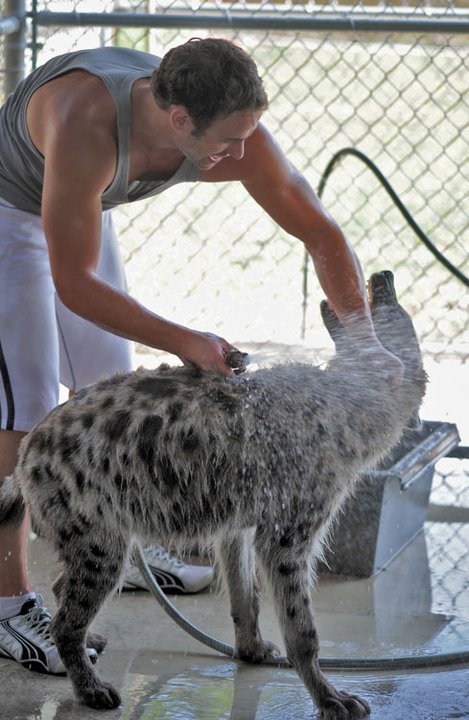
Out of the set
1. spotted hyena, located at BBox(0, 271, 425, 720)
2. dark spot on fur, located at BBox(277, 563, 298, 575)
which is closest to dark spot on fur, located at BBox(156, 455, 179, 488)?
spotted hyena, located at BBox(0, 271, 425, 720)

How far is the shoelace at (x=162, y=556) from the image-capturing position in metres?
3.84

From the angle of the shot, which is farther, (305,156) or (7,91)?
(305,156)

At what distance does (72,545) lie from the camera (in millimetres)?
2850

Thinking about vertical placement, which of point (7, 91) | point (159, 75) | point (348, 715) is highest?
point (7, 91)

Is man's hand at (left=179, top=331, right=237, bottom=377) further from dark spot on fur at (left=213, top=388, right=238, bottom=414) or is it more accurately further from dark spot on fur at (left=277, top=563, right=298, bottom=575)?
dark spot on fur at (left=277, top=563, right=298, bottom=575)

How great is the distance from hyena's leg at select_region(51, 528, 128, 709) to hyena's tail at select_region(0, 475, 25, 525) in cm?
26

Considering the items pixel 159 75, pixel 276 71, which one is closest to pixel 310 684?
pixel 159 75

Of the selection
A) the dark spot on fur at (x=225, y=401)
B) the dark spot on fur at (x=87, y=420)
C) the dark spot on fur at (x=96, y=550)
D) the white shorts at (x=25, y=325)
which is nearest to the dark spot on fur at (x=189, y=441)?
the dark spot on fur at (x=225, y=401)

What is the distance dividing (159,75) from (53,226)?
18.7 inches

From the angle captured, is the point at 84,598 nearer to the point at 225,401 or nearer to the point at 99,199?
the point at 225,401

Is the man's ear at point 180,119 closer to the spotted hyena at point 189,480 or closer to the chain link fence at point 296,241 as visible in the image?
the spotted hyena at point 189,480

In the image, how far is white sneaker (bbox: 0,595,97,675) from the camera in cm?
314

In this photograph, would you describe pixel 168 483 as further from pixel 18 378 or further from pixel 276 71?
pixel 276 71

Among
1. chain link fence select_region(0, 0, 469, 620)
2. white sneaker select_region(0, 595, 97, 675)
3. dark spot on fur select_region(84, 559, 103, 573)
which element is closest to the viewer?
dark spot on fur select_region(84, 559, 103, 573)
